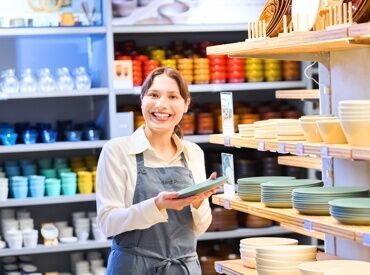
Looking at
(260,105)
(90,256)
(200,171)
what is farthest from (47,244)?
(200,171)

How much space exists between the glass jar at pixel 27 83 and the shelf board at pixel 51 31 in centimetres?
26

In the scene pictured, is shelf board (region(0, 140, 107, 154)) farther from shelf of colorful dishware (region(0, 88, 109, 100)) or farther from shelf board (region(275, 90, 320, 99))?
shelf board (region(275, 90, 320, 99))

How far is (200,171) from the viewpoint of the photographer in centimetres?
380

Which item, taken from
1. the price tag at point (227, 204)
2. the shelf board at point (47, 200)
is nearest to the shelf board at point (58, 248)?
the shelf board at point (47, 200)

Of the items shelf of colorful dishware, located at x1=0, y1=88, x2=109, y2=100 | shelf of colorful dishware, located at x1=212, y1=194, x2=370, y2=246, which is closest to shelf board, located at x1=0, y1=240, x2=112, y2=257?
shelf of colorful dishware, located at x1=0, y1=88, x2=109, y2=100

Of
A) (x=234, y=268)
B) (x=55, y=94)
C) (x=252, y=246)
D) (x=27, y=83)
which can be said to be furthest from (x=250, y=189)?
(x=27, y=83)

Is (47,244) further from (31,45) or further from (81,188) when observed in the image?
(31,45)

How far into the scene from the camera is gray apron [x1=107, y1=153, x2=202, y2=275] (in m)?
3.57

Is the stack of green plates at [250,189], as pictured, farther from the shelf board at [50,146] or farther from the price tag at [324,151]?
the shelf board at [50,146]

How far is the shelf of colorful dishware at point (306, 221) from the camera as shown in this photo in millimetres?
2835

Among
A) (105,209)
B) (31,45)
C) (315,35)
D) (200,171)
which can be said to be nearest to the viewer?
(315,35)

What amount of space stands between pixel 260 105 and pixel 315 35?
140 inches

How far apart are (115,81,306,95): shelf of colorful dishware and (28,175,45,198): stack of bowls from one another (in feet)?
2.66

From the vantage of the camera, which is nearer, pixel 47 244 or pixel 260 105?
pixel 47 244
